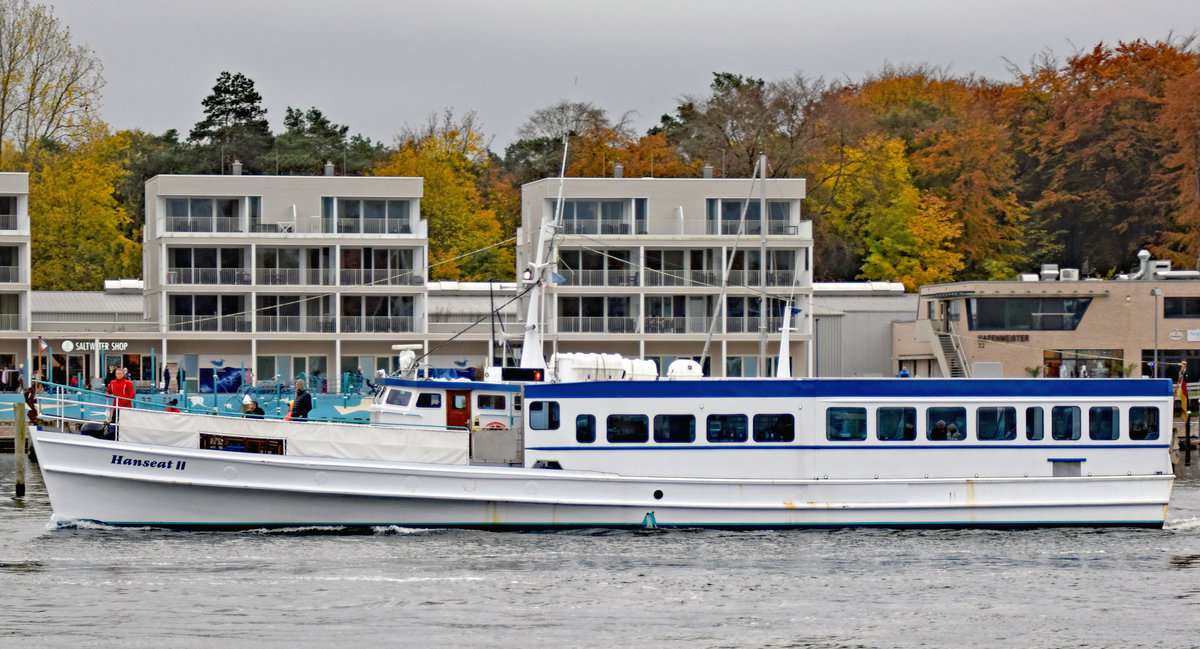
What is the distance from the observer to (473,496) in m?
30.7

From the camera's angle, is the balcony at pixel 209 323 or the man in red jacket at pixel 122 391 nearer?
the man in red jacket at pixel 122 391

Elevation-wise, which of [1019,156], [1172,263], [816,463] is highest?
[1019,156]

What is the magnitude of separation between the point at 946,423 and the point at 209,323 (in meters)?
47.3

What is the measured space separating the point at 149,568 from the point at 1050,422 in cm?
1700

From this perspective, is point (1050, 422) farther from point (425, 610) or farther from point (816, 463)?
point (425, 610)

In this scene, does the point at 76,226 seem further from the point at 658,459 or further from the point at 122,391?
the point at 658,459

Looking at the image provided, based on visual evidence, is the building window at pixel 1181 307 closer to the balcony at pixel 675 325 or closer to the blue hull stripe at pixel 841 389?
the balcony at pixel 675 325

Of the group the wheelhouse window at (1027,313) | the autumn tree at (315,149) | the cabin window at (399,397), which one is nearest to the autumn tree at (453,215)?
the autumn tree at (315,149)

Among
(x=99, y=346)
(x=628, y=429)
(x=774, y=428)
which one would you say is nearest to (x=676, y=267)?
(x=99, y=346)

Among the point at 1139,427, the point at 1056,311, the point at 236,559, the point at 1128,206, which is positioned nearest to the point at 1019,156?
the point at 1128,206

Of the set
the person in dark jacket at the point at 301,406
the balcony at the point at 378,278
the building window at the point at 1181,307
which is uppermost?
the balcony at the point at 378,278

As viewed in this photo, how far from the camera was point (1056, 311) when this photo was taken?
2685 inches

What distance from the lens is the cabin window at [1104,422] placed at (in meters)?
32.1

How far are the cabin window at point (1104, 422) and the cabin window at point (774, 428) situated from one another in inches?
232
